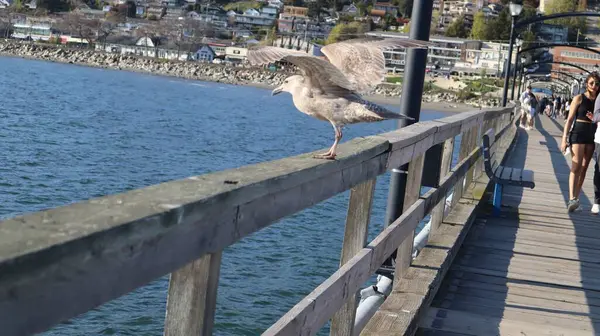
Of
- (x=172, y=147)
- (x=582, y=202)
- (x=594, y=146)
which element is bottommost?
(x=172, y=147)

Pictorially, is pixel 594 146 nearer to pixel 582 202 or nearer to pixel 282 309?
pixel 582 202

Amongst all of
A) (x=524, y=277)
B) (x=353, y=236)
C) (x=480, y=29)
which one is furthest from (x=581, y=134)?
(x=480, y=29)

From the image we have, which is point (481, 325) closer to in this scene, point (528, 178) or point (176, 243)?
point (176, 243)

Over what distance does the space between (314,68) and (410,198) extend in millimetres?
1305

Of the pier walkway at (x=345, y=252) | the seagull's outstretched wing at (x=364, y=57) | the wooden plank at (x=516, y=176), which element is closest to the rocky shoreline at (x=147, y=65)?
the wooden plank at (x=516, y=176)

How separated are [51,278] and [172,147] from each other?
33.2 m

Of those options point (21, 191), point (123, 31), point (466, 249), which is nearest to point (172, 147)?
point (21, 191)

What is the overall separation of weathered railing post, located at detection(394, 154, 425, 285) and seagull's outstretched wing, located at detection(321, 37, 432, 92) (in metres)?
0.59

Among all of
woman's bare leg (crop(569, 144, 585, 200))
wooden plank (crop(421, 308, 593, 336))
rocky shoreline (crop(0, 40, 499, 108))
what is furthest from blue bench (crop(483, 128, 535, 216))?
rocky shoreline (crop(0, 40, 499, 108))

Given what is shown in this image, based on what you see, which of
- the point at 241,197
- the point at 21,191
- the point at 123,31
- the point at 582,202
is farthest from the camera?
the point at 123,31

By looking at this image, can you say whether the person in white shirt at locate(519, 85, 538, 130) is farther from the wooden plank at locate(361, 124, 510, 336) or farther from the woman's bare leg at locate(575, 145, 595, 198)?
the wooden plank at locate(361, 124, 510, 336)

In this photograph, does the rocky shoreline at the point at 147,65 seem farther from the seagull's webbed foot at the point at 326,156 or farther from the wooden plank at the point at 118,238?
the wooden plank at the point at 118,238

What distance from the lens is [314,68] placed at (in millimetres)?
4230

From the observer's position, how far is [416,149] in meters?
4.66
